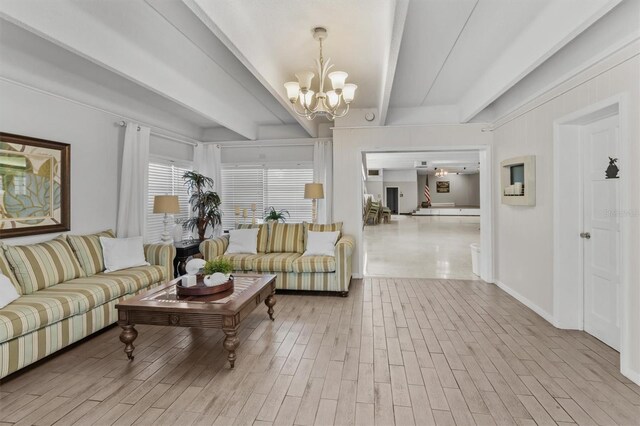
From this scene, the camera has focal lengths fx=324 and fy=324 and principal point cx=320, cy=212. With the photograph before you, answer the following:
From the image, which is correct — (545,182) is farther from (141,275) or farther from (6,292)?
(6,292)

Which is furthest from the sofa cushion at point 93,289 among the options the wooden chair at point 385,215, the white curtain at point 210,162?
the wooden chair at point 385,215

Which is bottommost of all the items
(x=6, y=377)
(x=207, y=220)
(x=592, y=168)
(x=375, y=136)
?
(x=6, y=377)

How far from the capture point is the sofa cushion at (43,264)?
117 inches

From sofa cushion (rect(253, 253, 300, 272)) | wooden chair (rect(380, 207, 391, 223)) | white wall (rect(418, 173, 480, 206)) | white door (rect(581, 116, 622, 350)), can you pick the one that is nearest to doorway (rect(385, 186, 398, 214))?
white wall (rect(418, 173, 480, 206))

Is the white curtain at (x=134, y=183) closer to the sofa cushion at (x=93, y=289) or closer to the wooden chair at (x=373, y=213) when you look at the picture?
the sofa cushion at (x=93, y=289)

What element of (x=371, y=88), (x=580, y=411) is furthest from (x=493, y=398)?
(x=371, y=88)

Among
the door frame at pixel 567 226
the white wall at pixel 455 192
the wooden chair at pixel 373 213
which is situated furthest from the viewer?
the white wall at pixel 455 192

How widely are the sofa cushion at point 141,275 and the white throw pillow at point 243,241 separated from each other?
115 cm

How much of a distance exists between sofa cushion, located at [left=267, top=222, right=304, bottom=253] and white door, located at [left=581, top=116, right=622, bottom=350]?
356 centimetres

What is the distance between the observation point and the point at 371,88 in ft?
14.7

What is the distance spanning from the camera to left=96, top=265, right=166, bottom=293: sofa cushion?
3562 millimetres

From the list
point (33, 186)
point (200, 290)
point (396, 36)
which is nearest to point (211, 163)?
point (33, 186)

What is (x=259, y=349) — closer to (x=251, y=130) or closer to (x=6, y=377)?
(x=6, y=377)

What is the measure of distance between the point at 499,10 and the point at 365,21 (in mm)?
1090
